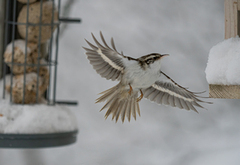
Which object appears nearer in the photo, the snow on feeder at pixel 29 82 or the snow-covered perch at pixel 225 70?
the snow-covered perch at pixel 225 70

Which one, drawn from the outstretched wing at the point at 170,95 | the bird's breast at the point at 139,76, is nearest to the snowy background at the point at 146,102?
the outstretched wing at the point at 170,95

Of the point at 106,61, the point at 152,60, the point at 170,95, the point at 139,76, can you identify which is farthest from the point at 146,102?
the point at 152,60

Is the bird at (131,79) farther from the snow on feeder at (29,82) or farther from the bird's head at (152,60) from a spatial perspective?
the snow on feeder at (29,82)

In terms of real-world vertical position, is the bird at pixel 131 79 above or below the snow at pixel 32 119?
above

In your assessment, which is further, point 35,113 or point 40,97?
point 40,97

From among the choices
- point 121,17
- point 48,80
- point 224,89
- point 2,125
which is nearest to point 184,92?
point 224,89

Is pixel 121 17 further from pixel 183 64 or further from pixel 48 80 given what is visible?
pixel 48 80

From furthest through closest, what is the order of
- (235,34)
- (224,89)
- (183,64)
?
1. (183,64)
2. (235,34)
3. (224,89)
